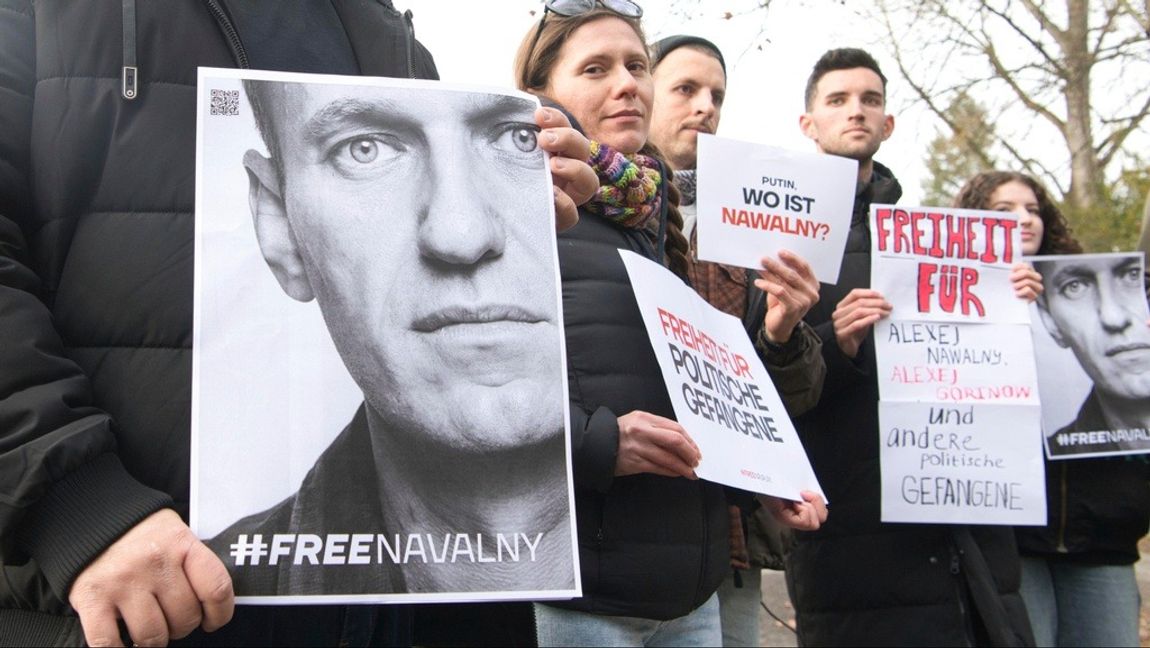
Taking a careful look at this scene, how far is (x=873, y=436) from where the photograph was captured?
3422 millimetres

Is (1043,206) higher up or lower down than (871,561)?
higher up

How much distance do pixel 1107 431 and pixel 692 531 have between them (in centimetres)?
210

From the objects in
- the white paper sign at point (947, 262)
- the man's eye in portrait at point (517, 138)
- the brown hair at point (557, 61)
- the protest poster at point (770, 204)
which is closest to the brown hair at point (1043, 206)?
the white paper sign at point (947, 262)

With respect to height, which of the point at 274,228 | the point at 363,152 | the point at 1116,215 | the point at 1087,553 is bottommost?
the point at 1087,553

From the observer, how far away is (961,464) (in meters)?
3.40

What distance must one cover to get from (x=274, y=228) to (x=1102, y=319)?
10.8ft

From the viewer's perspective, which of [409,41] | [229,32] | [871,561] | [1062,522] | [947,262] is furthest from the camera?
[1062,522]

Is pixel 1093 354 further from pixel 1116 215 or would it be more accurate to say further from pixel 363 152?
pixel 1116 215

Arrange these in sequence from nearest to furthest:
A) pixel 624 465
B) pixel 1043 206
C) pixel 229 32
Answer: pixel 229 32, pixel 624 465, pixel 1043 206

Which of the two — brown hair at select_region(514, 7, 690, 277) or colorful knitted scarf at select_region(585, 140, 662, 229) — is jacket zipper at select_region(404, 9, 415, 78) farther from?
brown hair at select_region(514, 7, 690, 277)

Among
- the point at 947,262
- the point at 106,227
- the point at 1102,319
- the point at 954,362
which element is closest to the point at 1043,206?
the point at 1102,319

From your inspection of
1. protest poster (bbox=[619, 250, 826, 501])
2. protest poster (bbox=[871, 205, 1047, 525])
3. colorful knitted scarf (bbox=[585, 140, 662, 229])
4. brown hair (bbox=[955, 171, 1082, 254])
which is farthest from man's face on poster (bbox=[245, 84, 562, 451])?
brown hair (bbox=[955, 171, 1082, 254])

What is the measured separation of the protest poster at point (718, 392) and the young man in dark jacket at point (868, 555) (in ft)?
3.32

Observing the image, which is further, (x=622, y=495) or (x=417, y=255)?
(x=622, y=495)
